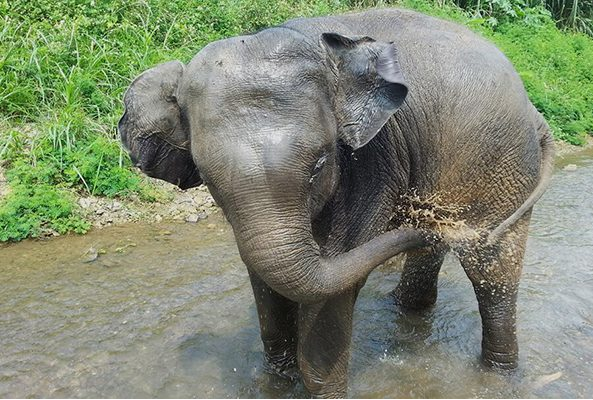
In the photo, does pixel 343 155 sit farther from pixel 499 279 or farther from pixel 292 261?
pixel 499 279

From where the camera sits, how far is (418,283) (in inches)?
165

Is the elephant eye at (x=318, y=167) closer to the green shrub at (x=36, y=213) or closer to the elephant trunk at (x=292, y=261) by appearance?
the elephant trunk at (x=292, y=261)

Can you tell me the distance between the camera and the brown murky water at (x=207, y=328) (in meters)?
3.52

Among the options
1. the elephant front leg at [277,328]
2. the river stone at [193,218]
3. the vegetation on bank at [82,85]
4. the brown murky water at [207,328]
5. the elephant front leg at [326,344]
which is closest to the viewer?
the elephant front leg at [326,344]

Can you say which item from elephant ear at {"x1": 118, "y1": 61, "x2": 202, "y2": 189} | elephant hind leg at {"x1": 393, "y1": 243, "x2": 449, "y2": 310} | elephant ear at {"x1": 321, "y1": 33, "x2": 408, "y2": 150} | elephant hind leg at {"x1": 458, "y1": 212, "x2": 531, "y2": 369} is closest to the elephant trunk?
elephant ear at {"x1": 321, "y1": 33, "x2": 408, "y2": 150}

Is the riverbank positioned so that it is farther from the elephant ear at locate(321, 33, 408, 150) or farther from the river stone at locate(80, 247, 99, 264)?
the elephant ear at locate(321, 33, 408, 150)

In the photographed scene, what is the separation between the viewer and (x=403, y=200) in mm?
2896

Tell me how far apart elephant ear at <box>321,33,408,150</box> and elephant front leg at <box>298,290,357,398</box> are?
756 millimetres

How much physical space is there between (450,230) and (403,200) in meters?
0.34

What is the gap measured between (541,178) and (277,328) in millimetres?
1588

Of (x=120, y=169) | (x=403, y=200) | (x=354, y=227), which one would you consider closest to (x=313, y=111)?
(x=354, y=227)

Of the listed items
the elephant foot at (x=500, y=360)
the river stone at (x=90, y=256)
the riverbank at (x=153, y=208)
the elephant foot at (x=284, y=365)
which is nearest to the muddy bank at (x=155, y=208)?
the riverbank at (x=153, y=208)

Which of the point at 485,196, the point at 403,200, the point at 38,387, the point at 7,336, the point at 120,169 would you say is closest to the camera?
the point at 403,200

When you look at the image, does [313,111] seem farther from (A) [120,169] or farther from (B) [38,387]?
(A) [120,169]
